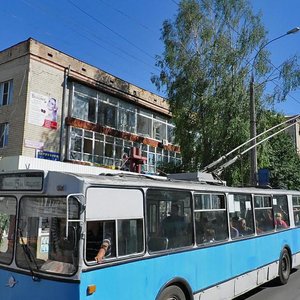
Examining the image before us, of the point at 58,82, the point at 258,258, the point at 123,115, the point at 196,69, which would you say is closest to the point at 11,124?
the point at 58,82

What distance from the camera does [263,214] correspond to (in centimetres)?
929

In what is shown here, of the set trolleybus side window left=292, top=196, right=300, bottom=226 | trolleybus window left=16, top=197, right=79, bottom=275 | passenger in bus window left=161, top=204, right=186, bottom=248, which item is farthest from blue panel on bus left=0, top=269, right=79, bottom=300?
trolleybus side window left=292, top=196, right=300, bottom=226

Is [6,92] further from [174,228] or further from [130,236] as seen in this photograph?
[130,236]

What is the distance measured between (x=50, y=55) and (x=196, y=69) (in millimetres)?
9656

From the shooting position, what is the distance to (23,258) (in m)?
4.95

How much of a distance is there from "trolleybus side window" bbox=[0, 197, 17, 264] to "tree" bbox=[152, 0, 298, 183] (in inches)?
739

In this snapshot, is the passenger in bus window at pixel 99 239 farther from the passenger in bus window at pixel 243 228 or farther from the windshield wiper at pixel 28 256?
the passenger in bus window at pixel 243 228

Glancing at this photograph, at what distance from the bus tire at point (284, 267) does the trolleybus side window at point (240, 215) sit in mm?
2093

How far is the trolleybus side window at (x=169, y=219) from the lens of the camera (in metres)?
5.61

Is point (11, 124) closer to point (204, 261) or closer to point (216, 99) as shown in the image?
point (216, 99)

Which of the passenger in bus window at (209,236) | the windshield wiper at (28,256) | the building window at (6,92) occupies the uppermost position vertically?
the building window at (6,92)

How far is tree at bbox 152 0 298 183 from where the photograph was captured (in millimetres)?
23562

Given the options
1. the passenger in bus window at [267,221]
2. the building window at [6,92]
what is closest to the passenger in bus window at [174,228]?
the passenger in bus window at [267,221]

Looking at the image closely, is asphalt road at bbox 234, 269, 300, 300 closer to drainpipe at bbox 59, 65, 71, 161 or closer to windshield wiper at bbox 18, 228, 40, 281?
windshield wiper at bbox 18, 228, 40, 281
